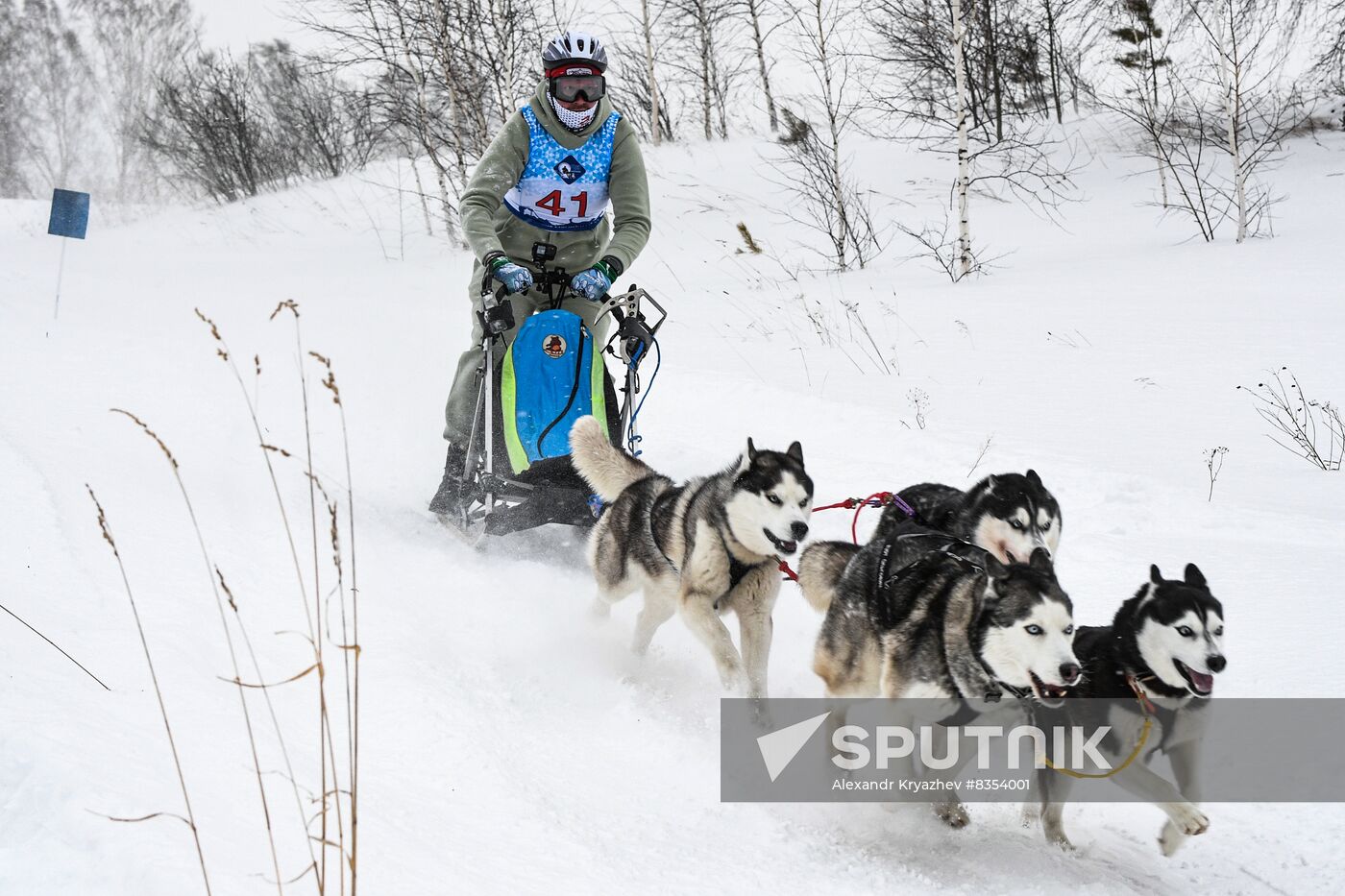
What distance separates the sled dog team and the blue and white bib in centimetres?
123

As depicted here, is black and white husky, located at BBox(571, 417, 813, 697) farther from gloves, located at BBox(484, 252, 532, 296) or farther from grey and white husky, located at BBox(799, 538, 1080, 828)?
gloves, located at BBox(484, 252, 532, 296)

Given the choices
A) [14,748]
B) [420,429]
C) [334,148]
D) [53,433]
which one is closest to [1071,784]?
[14,748]

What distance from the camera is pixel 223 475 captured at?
4.74 m

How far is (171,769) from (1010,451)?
4.44 m

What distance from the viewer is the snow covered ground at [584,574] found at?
1.96 m

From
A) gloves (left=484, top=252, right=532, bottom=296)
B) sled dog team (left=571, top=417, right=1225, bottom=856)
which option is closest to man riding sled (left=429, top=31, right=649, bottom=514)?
gloves (left=484, top=252, right=532, bottom=296)

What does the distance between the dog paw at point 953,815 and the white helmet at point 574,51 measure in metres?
3.36

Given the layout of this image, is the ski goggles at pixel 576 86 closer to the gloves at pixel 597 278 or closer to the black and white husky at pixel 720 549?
the gloves at pixel 597 278

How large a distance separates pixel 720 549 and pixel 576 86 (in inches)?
89.8

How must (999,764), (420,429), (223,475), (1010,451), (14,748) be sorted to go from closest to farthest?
(14,748), (999,764), (223,475), (1010,451), (420,429)

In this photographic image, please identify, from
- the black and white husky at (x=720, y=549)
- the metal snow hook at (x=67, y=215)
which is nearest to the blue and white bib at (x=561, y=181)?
the black and white husky at (x=720, y=549)

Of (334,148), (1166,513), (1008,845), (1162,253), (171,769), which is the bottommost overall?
(1008,845)

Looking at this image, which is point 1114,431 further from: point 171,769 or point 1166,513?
point 171,769

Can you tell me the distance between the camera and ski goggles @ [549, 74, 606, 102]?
14.1ft
